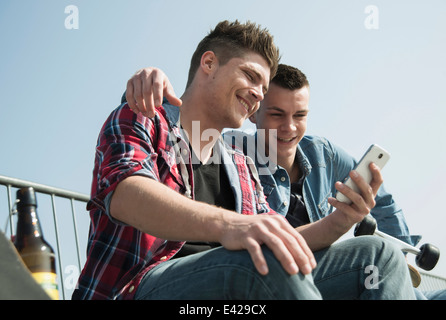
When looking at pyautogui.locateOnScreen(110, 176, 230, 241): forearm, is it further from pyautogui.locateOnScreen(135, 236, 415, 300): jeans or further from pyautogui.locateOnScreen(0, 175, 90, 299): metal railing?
pyautogui.locateOnScreen(0, 175, 90, 299): metal railing

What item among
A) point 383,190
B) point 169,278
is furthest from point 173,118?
point 383,190

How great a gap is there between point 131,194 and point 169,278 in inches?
11.5

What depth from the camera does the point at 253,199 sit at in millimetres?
2430

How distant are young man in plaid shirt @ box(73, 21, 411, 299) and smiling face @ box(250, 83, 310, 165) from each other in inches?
43.6

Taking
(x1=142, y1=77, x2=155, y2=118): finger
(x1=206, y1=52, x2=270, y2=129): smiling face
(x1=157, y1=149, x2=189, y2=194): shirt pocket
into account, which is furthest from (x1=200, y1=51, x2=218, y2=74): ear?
(x1=142, y1=77, x2=155, y2=118): finger

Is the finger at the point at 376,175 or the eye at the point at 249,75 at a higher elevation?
the eye at the point at 249,75

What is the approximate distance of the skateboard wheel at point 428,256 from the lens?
113 inches

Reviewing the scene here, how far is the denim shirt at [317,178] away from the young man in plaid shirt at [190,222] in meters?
0.85

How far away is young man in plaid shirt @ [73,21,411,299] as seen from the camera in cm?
127

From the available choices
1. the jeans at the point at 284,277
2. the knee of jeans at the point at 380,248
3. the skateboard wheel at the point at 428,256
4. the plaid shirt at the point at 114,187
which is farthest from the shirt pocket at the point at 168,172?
the skateboard wheel at the point at 428,256

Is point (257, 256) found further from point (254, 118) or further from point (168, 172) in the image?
point (254, 118)

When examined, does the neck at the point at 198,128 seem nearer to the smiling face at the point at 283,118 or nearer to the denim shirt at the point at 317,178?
the denim shirt at the point at 317,178

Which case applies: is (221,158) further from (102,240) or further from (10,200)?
(10,200)

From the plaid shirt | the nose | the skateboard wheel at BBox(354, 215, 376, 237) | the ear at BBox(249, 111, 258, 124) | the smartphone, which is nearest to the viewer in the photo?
the plaid shirt
